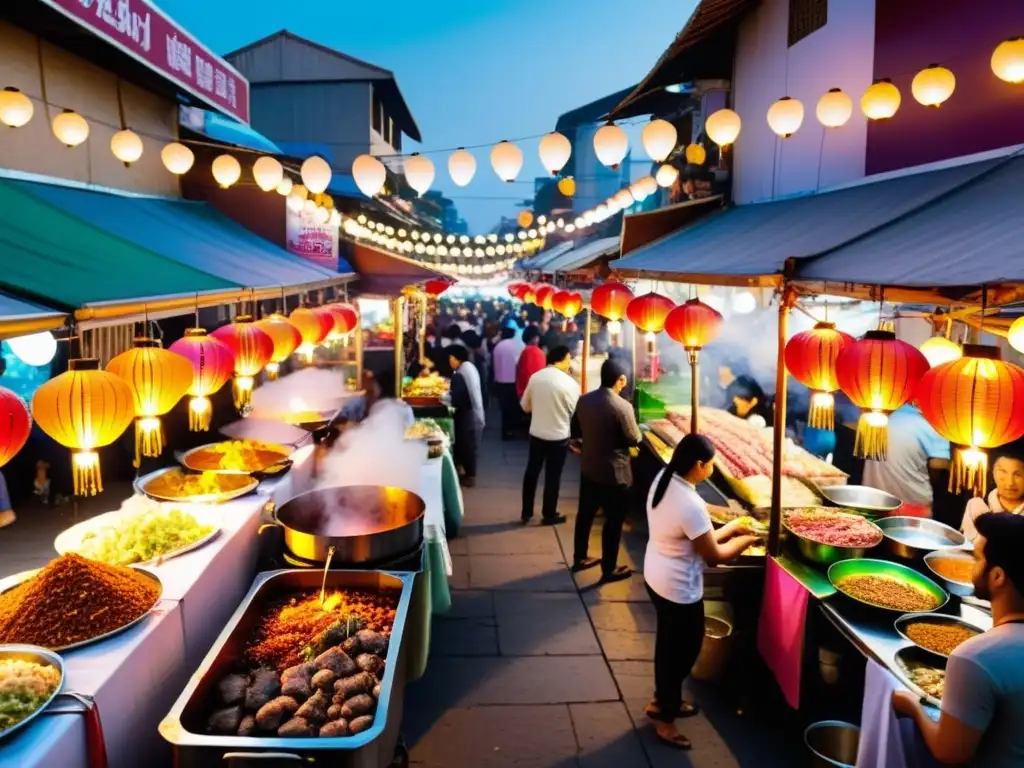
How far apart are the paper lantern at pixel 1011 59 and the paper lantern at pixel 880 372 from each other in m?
2.75

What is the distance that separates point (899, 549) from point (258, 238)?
33.3 ft

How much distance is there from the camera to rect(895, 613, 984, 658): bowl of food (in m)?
4.18

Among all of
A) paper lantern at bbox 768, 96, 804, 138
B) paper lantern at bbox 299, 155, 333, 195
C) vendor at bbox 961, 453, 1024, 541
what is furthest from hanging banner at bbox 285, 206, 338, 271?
vendor at bbox 961, 453, 1024, 541

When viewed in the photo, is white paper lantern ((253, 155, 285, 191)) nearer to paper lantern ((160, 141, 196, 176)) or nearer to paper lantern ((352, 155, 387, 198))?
paper lantern ((160, 141, 196, 176))

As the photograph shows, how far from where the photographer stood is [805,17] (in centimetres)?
932

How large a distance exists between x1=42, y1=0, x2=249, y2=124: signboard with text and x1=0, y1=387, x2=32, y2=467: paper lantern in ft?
17.0

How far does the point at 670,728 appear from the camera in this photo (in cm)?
540

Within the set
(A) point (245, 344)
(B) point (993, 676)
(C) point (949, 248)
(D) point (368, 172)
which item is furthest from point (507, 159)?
(B) point (993, 676)

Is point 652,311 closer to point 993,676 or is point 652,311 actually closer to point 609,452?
point 609,452

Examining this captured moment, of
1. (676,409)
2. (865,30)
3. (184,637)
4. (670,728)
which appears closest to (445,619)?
(670,728)

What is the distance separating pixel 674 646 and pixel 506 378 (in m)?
10.3

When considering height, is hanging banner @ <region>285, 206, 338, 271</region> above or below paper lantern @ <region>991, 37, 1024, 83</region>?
below

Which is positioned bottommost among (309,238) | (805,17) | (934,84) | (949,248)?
(949,248)

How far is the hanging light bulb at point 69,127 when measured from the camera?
743 centimetres
